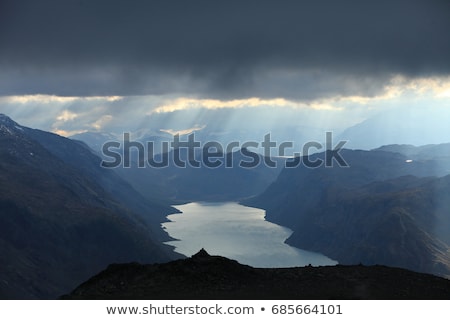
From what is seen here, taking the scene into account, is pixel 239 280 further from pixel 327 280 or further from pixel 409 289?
pixel 409 289

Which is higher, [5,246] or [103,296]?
[5,246]

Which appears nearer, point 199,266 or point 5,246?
point 199,266

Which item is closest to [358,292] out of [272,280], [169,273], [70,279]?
[272,280]
